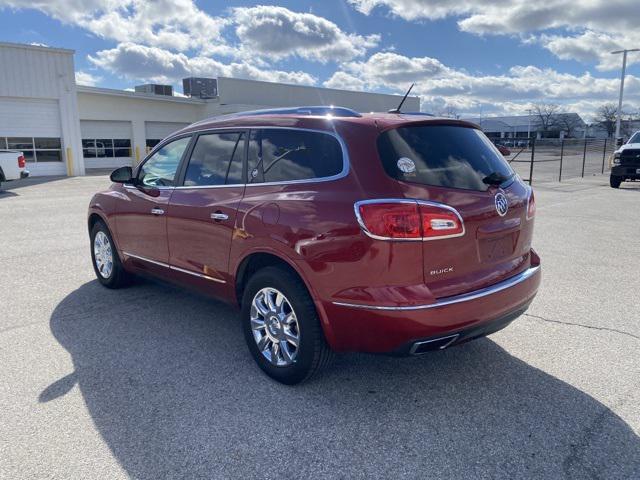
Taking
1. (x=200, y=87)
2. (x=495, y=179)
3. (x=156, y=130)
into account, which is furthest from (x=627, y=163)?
(x=200, y=87)

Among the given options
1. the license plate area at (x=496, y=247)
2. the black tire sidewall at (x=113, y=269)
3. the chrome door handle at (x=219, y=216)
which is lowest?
the black tire sidewall at (x=113, y=269)

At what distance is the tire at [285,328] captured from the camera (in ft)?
10.8

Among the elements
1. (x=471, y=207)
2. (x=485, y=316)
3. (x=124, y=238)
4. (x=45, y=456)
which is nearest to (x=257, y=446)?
(x=45, y=456)

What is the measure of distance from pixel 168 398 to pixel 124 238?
2382 millimetres

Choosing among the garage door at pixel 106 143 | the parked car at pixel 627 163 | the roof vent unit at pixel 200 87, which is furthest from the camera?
the roof vent unit at pixel 200 87

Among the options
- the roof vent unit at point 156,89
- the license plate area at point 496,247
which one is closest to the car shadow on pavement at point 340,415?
the license plate area at point 496,247

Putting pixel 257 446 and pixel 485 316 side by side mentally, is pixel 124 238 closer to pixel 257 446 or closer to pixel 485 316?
pixel 257 446

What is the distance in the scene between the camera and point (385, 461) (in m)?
2.71

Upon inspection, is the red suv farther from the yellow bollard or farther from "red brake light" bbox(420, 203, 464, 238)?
the yellow bollard

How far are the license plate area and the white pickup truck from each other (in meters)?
17.9

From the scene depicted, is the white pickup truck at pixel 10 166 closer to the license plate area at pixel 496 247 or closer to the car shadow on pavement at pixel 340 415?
the car shadow on pavement at pixel 340 415

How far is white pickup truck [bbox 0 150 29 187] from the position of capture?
17.0 metres

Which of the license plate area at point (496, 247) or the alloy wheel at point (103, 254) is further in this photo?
the alloy wheel at point (103, 254)

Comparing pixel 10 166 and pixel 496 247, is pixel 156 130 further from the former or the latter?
pixel 496 247
